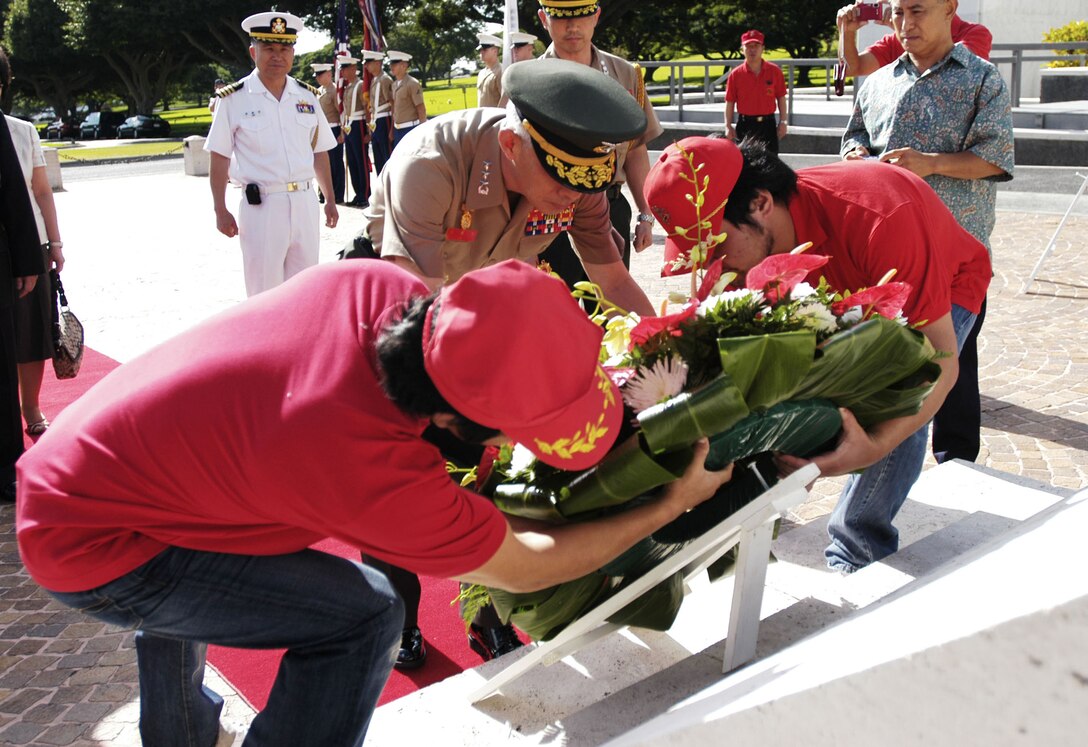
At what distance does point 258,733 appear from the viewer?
232 centimetres

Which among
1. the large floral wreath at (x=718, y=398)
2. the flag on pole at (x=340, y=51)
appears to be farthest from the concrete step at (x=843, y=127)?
the large floral wreath at (x=718, y=398)

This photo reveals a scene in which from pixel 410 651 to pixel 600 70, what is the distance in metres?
2.83

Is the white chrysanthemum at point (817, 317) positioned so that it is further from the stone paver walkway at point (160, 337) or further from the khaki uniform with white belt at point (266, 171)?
the khaki uniform with white belt at point (266, 171)

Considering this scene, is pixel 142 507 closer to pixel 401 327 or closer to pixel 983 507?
pixel 401 327

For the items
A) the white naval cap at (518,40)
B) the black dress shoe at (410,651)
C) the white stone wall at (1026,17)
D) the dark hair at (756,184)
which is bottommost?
the black dress shoe at (410,651)

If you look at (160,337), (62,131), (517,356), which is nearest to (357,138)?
(160,337)

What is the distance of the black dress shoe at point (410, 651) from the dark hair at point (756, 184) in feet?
5.34

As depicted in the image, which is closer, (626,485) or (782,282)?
(626,485)

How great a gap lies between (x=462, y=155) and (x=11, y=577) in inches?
96.9

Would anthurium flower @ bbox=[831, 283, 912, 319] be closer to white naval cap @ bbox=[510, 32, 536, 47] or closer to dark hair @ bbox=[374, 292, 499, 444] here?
dark hair @ bbox=[374, 292, 499, 444]

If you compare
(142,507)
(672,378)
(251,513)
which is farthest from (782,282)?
(142,507)

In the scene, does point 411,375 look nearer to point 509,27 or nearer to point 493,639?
point 493,639

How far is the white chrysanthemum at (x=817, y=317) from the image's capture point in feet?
7.86

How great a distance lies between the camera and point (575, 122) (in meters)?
2.98
